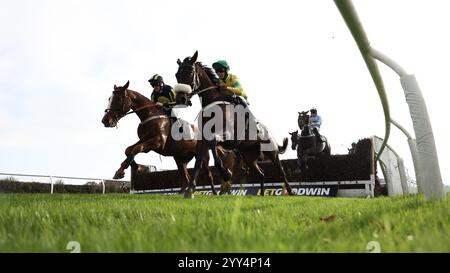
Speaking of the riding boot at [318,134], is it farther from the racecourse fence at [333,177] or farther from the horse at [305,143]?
the racecourse fence at [333,177]

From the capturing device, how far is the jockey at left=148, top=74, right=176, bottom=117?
11328 millimetres

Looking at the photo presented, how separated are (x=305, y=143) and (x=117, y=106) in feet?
29.5

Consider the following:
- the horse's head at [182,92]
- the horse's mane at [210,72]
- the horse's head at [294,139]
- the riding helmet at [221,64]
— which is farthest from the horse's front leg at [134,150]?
the horse's head at [294,139]

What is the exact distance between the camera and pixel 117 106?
10148 millimetres

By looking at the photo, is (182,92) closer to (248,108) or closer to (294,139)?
(248,108)

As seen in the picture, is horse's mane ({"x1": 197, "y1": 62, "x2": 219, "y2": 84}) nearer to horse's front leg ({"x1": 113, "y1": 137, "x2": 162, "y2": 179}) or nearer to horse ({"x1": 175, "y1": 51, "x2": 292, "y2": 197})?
horse ({"x1": 175, "y1": 51, "x2": 292, "y2": 197})

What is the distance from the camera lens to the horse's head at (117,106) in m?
9.99

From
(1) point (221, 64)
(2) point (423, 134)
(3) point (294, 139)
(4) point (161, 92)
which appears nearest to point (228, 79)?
(1) point (221, 64)

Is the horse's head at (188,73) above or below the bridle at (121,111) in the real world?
above

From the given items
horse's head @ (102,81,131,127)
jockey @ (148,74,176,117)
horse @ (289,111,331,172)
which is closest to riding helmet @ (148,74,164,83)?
jockey @ (148,74,176,117)

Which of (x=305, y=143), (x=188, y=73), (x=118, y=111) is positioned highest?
(x=188, y=73)

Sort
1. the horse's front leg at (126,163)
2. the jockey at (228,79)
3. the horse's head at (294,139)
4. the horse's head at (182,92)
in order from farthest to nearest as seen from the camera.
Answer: the horse's head at (294,139), the jockey at (228,79), the horse's front leg at (126,163), the horse's head at (182,92)

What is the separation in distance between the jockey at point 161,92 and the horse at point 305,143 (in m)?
7.07
